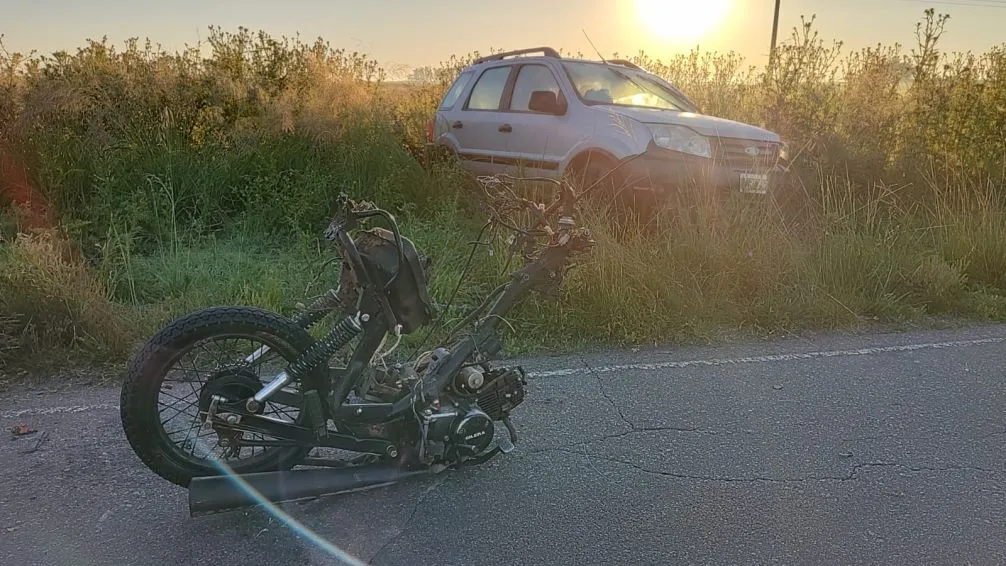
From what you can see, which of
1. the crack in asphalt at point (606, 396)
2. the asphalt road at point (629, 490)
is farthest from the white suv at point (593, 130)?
the asphalt road at point (629, 490)

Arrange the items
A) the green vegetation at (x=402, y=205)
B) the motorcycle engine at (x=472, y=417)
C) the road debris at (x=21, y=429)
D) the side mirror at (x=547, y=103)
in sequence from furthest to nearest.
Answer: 1. the side mirror at (x=547, y=103)
2. the green vegetation at (x=402, y=205)
3. the road debris at (x=21, y=429)
4. the motorcycle engine at (x=472, y=417)

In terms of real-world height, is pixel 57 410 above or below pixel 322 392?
below

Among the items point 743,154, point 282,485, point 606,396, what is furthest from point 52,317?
point 743,154

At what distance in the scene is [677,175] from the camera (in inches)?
259

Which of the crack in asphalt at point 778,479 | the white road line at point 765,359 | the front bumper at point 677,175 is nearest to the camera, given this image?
the crack in asphalt at point 778,479

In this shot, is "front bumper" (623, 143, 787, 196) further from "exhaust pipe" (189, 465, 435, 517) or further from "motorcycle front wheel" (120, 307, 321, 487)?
"motorcycle front wheel" (120, 307, 321, 487)

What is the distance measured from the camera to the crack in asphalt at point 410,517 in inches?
104

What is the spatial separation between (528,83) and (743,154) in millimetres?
2566

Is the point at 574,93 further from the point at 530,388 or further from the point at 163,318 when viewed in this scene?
the point at 163,318

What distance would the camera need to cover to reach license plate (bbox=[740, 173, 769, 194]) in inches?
262

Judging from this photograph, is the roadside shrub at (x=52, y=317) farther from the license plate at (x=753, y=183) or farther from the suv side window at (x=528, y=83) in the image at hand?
the license plate at (x=753, y=183)

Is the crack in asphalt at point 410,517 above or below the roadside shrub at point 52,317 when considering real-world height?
below

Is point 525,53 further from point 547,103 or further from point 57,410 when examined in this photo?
point 57,410

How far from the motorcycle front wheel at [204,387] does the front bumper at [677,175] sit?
14.5 ft
